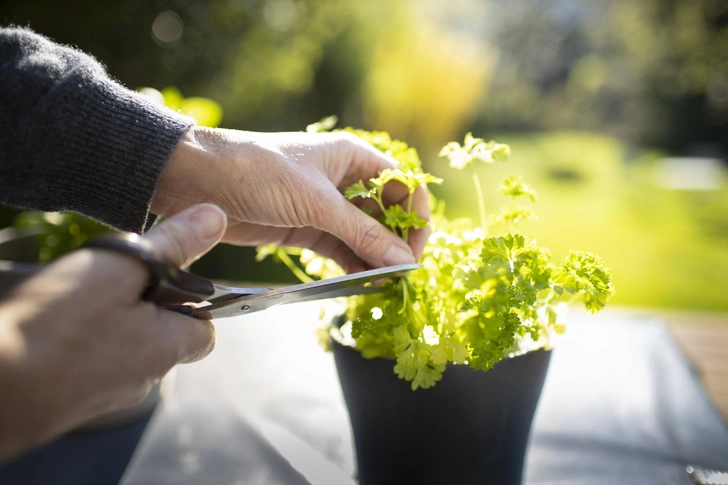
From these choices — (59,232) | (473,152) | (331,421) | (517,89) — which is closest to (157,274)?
(473,152)

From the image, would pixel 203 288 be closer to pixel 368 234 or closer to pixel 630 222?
pixel 368 234

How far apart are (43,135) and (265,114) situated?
4.18 metres

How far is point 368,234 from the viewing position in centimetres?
83

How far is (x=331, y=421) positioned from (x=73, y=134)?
641mm

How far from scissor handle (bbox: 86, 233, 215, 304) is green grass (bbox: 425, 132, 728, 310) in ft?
10.5

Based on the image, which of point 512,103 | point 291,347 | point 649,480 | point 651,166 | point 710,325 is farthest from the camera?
point 512,103

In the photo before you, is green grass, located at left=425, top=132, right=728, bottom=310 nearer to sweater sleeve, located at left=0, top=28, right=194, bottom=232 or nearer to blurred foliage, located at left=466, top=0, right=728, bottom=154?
blurred foliage, located at left=466, top=0, right=728, bottom=154

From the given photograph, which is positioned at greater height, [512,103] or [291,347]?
[512,103]

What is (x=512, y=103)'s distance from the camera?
1380cm

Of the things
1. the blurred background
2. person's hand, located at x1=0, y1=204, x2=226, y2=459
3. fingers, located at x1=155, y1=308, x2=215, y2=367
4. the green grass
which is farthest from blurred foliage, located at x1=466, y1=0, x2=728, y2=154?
person's hand, located at x1=0, y1=204, x2=226, y2=459

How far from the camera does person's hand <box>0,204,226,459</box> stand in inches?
17.4

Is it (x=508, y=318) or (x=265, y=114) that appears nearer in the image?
(x=508, y=318)

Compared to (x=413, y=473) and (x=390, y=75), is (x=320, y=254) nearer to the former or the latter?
(x=413, y=473)

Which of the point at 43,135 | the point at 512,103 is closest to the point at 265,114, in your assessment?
the point at 43,135
